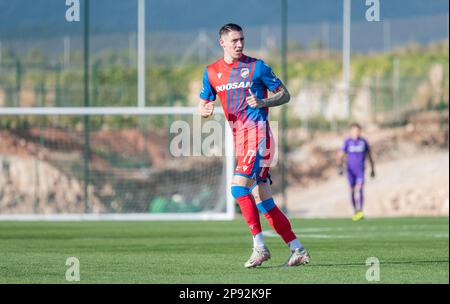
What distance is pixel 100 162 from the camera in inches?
1037

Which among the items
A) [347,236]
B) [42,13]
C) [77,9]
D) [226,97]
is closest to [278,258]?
[226,97]

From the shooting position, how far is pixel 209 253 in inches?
A: 473

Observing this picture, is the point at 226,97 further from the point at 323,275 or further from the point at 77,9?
the point at 77,9

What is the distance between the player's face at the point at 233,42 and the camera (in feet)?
32.8

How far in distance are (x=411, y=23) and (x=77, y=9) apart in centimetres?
1603

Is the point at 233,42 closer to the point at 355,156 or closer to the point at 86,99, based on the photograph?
the point at 355,156

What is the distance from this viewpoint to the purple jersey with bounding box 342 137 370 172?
75.1ft

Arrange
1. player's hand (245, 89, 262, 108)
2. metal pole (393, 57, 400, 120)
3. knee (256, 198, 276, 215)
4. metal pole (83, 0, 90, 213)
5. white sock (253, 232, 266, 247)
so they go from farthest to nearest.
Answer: metal pole (393, 57, 400, 120)
metal pole (83, 0, 90, 213)
knee (256, 198, 276, 215)
white sock (253, 232, 266, 247)
player's hand (245, 89, 262, 108)

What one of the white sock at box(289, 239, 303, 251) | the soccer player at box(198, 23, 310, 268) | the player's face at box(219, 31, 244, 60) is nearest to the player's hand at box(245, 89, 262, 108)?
the soccer player at box(198, 23, 310, 268)
